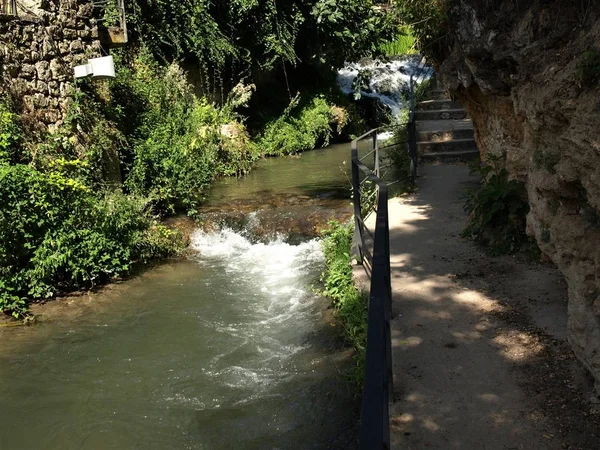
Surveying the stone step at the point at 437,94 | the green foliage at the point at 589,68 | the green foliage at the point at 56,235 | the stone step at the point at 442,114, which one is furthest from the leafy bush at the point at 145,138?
the green foliage at the point at 589,68

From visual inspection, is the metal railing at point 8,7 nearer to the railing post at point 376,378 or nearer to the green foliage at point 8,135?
the green foliage at point 8,135

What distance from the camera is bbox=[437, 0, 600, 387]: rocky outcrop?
144 inches

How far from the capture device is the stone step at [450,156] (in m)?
11.9

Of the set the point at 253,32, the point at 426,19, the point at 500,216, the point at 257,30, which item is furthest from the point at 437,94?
the point at 500,216

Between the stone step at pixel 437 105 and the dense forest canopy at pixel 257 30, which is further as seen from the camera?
the dense forest canopy at pixel 257 30

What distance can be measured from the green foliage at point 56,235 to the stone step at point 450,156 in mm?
5722

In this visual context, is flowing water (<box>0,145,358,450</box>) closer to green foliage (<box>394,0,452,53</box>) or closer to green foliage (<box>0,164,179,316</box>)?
green foliage (<box>0,164,179,316</box>)

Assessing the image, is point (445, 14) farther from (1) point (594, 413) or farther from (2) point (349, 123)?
(2) point (349, 123)

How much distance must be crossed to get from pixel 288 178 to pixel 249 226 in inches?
153

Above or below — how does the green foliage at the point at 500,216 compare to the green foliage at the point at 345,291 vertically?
above

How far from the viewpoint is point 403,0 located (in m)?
8.19

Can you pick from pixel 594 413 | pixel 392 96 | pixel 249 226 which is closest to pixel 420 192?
pixel 249 226

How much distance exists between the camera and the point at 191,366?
6.45m

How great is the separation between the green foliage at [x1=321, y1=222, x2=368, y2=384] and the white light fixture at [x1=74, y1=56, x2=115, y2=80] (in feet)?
13.2
